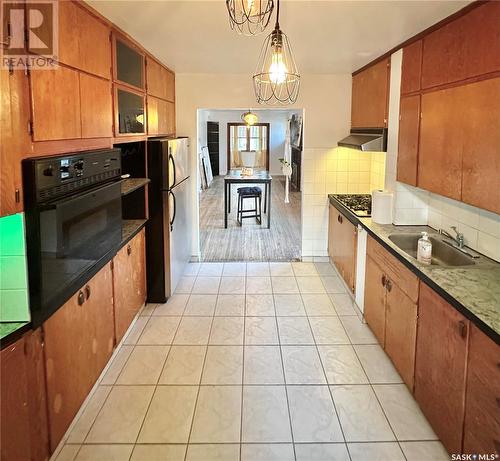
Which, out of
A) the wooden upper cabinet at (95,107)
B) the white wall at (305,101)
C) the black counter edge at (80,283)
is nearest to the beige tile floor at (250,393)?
the black counter edge at (80,283)

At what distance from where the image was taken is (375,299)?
11.5 ft

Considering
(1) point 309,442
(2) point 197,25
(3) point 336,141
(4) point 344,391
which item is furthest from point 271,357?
(3) point 336,141

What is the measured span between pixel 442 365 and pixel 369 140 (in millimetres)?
2515

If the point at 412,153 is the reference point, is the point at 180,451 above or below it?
below

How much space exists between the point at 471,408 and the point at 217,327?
7.31ft

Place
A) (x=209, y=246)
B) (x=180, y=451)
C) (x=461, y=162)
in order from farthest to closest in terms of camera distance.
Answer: (x=209, y=246) → (x=461, y=162) → (x=180, y=451)

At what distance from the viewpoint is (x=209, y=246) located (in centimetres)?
654

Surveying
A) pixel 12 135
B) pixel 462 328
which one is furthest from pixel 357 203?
pixel 12 135

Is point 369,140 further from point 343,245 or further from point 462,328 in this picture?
point 462,328

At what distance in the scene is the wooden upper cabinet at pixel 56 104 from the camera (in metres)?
1.97

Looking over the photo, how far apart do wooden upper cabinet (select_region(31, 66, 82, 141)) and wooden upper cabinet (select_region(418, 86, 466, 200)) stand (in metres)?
2.17

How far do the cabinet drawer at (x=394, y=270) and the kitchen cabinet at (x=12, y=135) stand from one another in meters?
2.11

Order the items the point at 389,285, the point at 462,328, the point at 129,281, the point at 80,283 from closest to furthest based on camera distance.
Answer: the point at 462,328 < the point at 80,283 < the point at 389,285 < the point at 129,281

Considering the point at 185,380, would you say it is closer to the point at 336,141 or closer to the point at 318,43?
the point at 318,43
